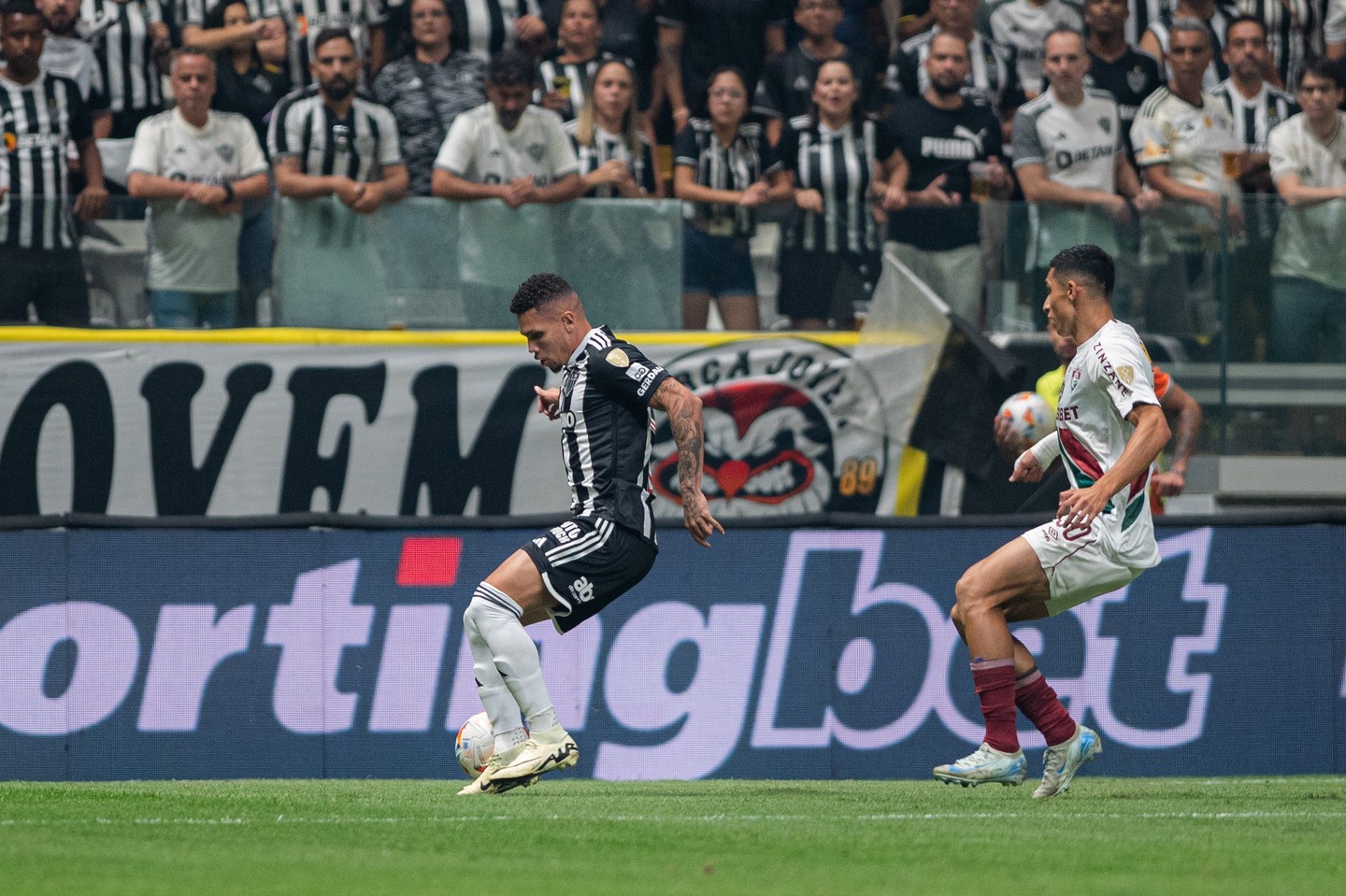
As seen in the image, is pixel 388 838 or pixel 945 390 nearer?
pixel 388 838

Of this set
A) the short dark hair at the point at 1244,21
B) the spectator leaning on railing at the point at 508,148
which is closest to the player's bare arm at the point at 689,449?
the spectator leaning on railing at the point at 508,148

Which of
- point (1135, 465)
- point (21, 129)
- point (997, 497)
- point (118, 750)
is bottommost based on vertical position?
point (118, 750)

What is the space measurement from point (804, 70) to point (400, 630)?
5.29 m

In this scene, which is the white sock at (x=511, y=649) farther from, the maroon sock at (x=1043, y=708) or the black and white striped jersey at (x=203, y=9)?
the black and white striped jersey at (x=203, y=9)

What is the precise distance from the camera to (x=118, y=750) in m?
10.0

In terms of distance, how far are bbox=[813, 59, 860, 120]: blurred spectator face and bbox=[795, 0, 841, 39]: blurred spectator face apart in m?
0.91

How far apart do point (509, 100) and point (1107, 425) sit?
578cm

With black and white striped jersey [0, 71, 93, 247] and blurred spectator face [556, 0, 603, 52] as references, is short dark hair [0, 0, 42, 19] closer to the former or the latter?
black and white striped jersey [0, 71, 93, 247]

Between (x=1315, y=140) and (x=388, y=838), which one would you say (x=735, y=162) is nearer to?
(x=1315, y=140)

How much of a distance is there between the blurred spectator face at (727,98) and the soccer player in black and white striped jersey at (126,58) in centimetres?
382

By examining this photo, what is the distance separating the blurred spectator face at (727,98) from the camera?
12555 millimetres

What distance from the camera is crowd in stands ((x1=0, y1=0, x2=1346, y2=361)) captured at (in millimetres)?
11766

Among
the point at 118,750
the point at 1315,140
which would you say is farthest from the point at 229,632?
the point at 1315,140

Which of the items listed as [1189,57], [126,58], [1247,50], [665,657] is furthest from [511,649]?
[1247,50]
